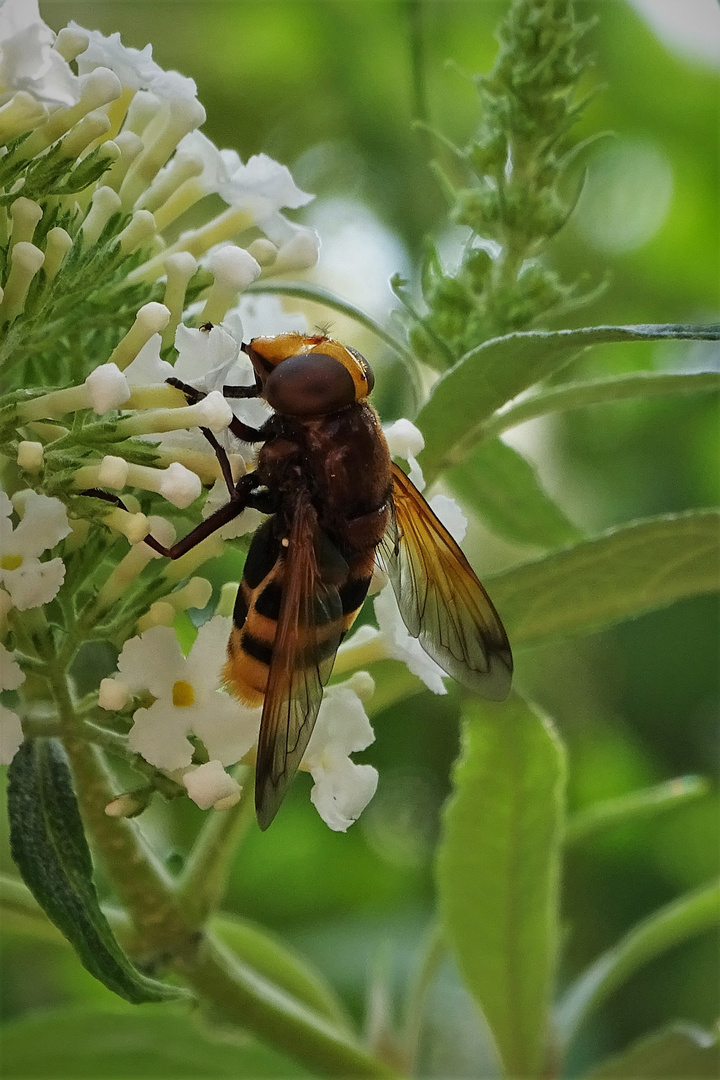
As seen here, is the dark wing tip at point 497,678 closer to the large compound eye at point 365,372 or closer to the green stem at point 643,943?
the large compound eye at point 365,372

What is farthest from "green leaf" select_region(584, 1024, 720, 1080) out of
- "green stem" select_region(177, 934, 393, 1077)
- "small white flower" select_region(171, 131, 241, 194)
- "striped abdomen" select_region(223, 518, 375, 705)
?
"small white flower" select_region(171, 131, 241, 194)

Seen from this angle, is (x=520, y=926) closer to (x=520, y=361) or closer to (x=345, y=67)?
(x=520, y=361)

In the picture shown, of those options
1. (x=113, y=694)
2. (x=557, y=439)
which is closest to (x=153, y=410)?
(x=113, y=694)

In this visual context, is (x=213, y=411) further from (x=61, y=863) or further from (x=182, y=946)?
(x=182, y=946)

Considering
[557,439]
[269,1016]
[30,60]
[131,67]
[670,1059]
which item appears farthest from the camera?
[557,439]

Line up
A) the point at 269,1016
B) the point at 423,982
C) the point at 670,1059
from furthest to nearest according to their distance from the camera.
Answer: the point at 423,982, the point at 670,1059, the point at 269,1016

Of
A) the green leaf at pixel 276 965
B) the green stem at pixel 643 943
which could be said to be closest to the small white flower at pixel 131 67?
the green leaf at pixel 276 965

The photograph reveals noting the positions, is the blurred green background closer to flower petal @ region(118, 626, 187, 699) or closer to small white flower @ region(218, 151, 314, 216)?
small white flower @ region(218, 151, 314, 216)

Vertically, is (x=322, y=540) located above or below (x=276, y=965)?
above
